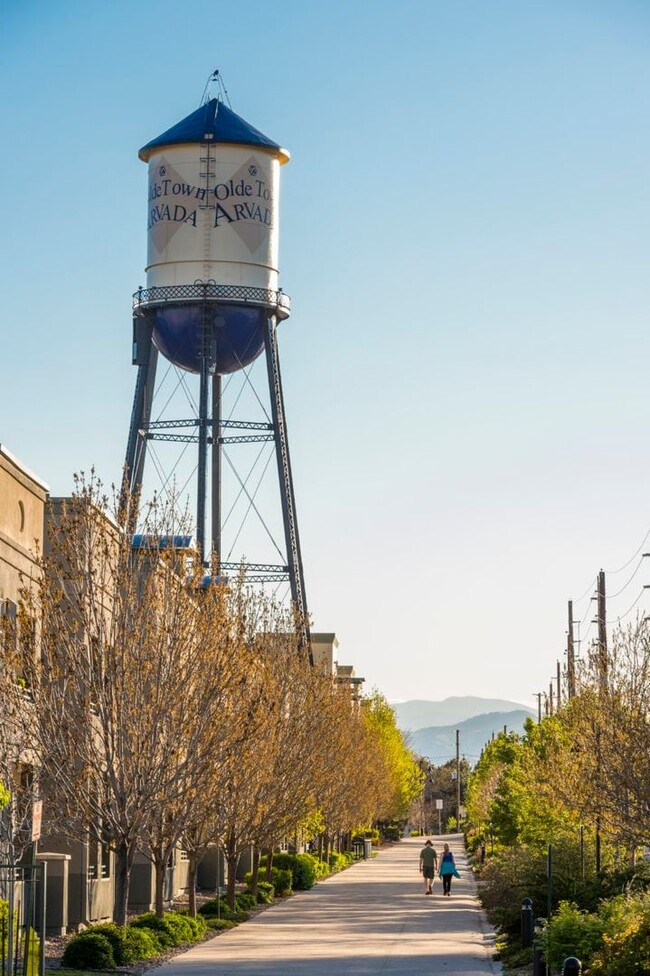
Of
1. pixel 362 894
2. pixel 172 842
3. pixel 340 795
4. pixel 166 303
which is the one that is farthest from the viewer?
pixel 340 795

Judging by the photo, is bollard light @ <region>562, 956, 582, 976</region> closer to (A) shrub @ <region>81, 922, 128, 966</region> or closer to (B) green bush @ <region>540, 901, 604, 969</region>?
(B) green bush @ <region>540, 901, 604, 969</region>

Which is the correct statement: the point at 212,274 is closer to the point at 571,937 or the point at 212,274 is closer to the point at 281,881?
the point at 281,881

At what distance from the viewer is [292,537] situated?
180 ft

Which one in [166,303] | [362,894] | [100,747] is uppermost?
[166,303]

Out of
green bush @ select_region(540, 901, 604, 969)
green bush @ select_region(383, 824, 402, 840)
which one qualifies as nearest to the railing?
green bush @ select_region(540, 901, 604, 969)

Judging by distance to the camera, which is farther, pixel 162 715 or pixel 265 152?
pixel 265 152

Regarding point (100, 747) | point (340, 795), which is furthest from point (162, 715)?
point (340, 795)

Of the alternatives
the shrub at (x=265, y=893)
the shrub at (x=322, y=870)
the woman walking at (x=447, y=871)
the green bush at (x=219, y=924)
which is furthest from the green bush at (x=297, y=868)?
the green bush at (x=219, y=924)

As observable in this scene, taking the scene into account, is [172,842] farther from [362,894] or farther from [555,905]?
[362,894]

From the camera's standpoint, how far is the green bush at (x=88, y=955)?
25859 millimetres

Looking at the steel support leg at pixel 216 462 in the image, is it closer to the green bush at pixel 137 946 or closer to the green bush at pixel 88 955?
the green bush at pixel 137 946

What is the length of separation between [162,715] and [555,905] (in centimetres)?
859

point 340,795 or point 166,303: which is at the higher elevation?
point 166,303

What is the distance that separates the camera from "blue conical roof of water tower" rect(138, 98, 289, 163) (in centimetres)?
5256
